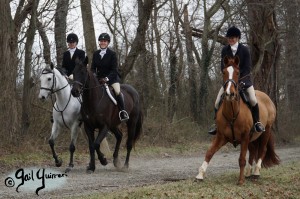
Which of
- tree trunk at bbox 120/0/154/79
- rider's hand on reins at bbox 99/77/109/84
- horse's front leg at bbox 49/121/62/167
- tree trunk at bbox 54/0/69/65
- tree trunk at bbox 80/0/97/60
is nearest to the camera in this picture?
rider's hand on reins at bbox 99/77/109/84

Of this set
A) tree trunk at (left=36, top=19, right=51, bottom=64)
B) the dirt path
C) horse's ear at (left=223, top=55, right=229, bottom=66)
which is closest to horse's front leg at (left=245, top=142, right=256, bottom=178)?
the dirt path

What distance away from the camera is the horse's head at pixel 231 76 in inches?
373

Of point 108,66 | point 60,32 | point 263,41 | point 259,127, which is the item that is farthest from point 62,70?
point 263,41

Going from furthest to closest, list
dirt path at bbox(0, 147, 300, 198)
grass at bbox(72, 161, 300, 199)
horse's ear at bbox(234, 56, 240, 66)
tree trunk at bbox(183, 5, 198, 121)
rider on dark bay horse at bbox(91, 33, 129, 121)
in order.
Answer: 1. tree trunk at bbox(183, 5, 198, 121)
2. rider on dark bay horse at bbox(91, 33, 129, 121)
3. horse's ear at bbox(234, 56, 240, 66)
4. dirt path at bbox(0, 147, 300, 198)
5. grass at bbox(72, 161, 300, 199)

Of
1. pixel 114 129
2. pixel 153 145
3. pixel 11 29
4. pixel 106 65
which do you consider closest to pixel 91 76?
pixel 106 65

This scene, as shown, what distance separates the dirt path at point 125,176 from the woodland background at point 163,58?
3.36 metres

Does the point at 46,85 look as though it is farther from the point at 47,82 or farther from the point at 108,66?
Result: the point at 108,66

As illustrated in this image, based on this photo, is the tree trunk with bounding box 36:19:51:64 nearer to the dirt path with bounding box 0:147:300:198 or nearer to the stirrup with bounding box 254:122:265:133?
the dirt path with bounding box 0:147:300:198

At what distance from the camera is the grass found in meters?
8.59

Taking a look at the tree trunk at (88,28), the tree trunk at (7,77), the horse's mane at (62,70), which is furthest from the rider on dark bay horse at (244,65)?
the tree trunk at (88,28)

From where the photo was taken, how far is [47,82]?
12703 millimetres

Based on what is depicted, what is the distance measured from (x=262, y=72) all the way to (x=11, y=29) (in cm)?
1563

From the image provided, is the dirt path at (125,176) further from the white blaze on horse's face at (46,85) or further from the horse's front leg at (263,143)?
the white blaze on horse's face at (46,85)

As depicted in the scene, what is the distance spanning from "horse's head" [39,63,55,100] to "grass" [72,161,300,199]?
13.2 ft
